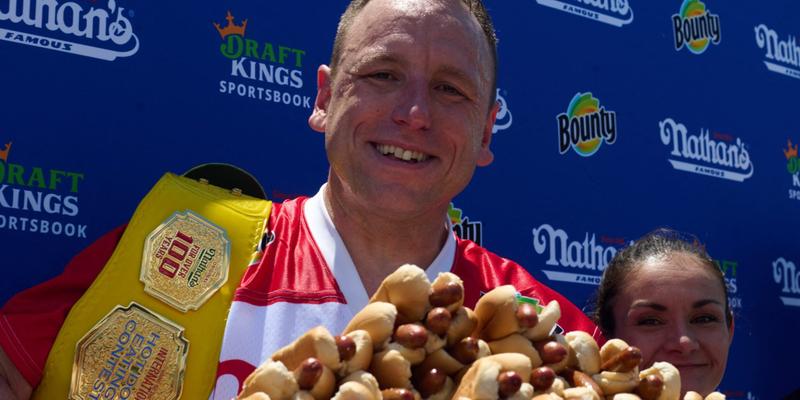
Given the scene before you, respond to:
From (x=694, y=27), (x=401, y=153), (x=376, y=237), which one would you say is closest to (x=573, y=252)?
(x=694, y=27)

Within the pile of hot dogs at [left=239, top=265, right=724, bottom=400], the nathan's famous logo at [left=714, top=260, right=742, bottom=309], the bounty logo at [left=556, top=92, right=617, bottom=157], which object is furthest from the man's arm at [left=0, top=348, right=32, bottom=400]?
the nathan's famous logo at [left=714, top=260, right=742, bottom=309]

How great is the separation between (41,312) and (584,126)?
5.11ft

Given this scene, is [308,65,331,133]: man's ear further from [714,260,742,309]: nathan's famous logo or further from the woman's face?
[714,260,742,309]: nathan's famous logo

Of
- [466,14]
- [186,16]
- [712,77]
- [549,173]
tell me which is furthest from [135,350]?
[712,77]

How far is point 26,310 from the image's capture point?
3.98 ft

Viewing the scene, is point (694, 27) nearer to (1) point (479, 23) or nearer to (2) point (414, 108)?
(1) point (479, 23)

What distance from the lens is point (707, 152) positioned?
268 cm

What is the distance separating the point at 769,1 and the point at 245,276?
2267 mm

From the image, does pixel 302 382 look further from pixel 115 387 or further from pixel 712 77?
pixel 712 77

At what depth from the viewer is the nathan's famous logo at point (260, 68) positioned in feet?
6.01

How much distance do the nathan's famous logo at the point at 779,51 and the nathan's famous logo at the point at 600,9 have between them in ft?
1.88

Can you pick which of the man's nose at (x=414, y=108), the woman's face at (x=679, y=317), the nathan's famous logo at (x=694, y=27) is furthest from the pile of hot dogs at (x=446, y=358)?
the nathan's famous logo at (x=694, y=27)

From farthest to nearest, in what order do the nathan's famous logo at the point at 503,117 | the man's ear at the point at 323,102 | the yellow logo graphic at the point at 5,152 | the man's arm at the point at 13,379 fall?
the nathan's famous logo at the point at 503,117 → the yellow logo graphic at the point at 5,152 → the man's ear at the point at 323,102 → the man's arm at the point at 13,379

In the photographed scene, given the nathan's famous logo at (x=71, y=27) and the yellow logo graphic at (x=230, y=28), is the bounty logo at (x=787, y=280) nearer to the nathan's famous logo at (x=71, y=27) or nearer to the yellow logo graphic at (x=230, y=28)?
the yellow logo graphic at (x=230, y=28)
